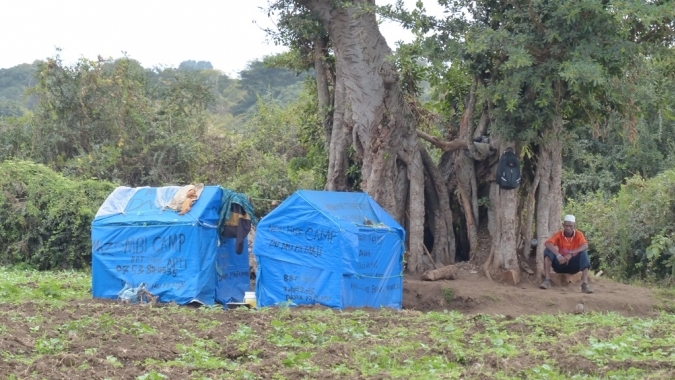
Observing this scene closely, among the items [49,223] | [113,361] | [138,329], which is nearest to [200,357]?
[113,361]

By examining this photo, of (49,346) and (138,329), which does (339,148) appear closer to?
(138,329)

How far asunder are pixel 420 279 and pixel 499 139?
2.69 metres

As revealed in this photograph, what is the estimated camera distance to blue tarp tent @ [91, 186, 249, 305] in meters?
13.7

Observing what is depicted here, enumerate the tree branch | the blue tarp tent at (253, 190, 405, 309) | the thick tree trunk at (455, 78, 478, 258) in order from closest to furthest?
the blue tarp tent at (253, 190, 405, 309) → the tree branch → the thick tree trunk at (455, 78, 478, 258)

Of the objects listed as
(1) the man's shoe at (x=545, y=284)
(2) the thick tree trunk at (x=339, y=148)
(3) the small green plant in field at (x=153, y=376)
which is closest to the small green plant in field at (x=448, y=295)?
(1) the man's shoe at (x=545, y=284)

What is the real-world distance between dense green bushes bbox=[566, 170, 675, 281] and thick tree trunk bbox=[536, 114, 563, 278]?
2.54 meters

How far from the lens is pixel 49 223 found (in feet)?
66.0

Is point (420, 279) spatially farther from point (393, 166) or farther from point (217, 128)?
point (217, 128)

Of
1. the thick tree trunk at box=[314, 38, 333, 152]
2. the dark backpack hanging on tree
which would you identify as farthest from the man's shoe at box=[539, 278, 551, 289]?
the thick tree trunk at box=[314, 38, 333, 152]

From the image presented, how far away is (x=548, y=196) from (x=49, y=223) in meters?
10.7

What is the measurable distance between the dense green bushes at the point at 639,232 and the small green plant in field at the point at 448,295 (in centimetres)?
478

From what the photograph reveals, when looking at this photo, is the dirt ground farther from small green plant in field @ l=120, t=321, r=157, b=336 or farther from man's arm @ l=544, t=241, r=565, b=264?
small green plant in field @ l=120, t=321, r=157, b=336

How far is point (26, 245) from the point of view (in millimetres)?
20156

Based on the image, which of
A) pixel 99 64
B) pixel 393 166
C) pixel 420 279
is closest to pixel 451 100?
pixel 393 166
